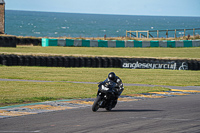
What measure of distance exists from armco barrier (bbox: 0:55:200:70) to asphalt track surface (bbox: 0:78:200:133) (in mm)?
15788

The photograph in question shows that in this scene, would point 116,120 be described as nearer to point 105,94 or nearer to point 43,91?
point 105,94

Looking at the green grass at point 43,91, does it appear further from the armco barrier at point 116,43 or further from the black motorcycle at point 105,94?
the armco barrier at point 116,43

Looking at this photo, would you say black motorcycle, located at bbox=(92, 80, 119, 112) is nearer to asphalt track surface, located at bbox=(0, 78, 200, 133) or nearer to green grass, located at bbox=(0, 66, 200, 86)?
asphalt track surface, located at bbox=(0, 78, 200, 133)

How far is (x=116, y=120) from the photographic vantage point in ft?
30.8

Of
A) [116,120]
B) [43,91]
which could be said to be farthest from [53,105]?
[43,91]

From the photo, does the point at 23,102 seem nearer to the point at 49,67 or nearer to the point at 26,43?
the point at 49,67

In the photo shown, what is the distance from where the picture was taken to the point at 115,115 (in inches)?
404

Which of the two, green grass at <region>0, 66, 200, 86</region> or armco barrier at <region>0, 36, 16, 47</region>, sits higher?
armco barrier at <region>0, 36, 16, 47</region>

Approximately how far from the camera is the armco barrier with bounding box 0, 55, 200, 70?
27.8 meters

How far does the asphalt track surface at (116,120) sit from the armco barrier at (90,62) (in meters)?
15.8

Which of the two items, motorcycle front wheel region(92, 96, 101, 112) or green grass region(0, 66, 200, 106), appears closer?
motorcycle front wheel region(92, 96, 101, 112)

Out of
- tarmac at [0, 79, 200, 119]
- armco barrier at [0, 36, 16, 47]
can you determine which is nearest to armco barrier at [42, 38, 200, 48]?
armco barrier at [0, 36, 16, 47]

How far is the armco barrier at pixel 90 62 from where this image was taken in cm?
2784

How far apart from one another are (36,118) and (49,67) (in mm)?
18433
